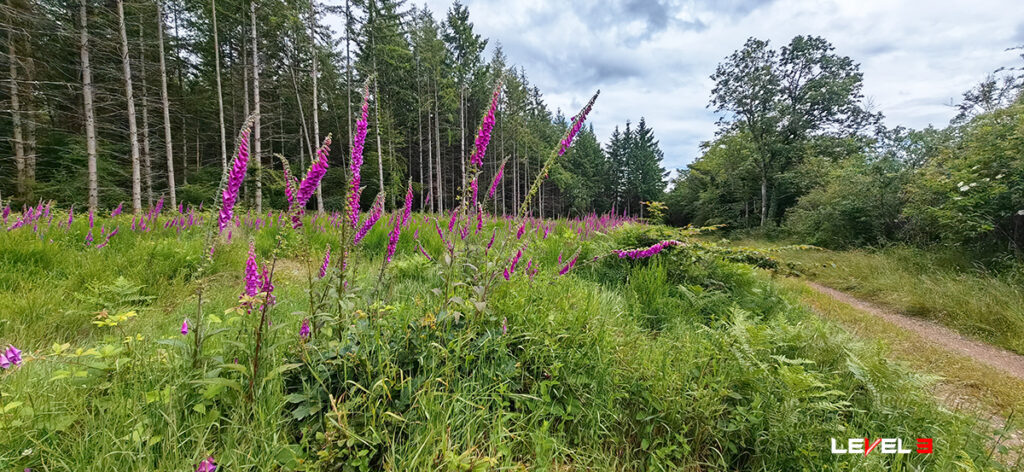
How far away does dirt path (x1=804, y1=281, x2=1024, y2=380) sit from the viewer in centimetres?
383

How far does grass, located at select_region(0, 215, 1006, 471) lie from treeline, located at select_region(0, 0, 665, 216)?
4555 millimetres

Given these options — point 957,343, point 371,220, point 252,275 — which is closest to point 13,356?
point 252,275

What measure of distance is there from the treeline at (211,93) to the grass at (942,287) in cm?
553

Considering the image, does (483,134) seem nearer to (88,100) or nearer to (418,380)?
(418,380)

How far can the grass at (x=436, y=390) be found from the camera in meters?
1.22

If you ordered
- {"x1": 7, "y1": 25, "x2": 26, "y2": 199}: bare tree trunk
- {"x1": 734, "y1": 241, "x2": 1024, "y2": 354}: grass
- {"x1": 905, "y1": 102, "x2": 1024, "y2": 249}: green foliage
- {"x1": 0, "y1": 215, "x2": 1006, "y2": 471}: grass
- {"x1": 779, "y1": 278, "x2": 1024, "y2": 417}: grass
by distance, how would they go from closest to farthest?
{"x1": 0, "y1": 215, "x2": 1006, "y2": 471}: grass → {"x1": 779, "y1": 278, "x2": 1024, "y2": 417}: grass → {"x1": 734, "y1": 241, "x2": 1024, "y2": 354}: grass → {"x1": 905, "y1": 102, "x2": 1024, "y2": 249}: green foliage → {"x1": 7, "y1": 25, "x2": 26, "y2": 199}: bare tree trunk

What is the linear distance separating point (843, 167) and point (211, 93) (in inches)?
1462

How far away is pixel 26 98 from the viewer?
1256 centimetres

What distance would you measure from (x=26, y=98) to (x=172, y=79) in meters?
8.72

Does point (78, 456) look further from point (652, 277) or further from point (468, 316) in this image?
point (652, 277)

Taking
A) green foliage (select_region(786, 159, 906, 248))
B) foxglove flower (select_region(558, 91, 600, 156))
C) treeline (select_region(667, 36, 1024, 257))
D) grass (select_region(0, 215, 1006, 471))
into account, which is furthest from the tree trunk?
foxglove flower (select_region(558, 91, 600, 156))

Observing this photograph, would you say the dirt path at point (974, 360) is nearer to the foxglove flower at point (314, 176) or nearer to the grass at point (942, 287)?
the grass at point (942, 287)
